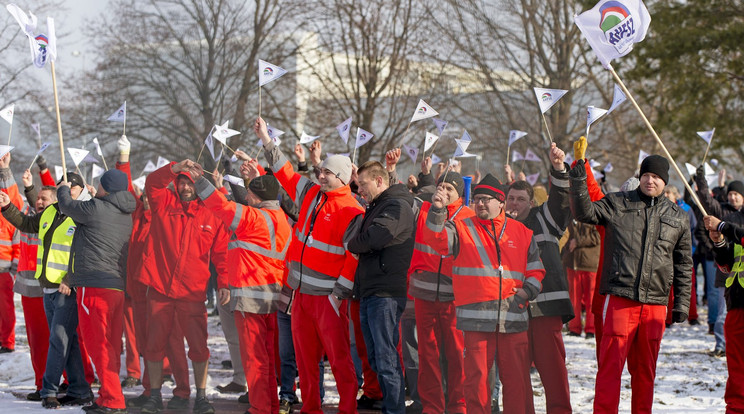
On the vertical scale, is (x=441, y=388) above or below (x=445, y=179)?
below

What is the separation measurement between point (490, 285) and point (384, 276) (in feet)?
2.91

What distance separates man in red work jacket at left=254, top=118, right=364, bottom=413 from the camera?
22.5ft

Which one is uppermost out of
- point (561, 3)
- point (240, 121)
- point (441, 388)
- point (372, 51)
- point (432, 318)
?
point (561, 3)

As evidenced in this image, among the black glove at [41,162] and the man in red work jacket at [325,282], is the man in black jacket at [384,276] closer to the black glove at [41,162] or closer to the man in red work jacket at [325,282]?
the man in red work jacket at [325,282]

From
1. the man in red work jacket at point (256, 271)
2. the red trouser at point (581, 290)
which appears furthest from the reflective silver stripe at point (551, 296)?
the red trouser at point (581, 290)

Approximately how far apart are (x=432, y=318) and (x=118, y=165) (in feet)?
11.5

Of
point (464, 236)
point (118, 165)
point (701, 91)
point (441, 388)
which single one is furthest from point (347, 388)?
point (701, 91)

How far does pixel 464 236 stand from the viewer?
270 inches

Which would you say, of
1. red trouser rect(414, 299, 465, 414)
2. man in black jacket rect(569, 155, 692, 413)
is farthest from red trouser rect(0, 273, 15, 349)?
man in black jacket rect(569, 155, 692, 413)

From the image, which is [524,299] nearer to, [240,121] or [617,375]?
[617,375]

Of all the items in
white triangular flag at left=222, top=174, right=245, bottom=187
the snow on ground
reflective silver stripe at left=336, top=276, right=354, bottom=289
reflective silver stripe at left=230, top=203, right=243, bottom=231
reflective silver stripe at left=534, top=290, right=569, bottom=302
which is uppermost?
white triangular flag at left=222, top=174, right=245, bottom=187

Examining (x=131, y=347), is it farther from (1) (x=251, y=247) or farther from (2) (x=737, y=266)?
(2) (x=737, y=266)

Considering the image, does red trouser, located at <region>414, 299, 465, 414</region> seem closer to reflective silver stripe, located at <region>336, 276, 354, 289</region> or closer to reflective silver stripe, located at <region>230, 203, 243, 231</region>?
reflective silver stripe, located at <region>336, 276, 354, 289</region>

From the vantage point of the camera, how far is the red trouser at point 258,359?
7.18 m
